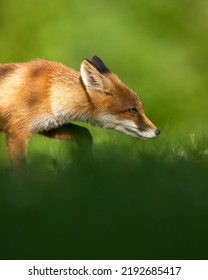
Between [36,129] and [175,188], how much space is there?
2.86 m

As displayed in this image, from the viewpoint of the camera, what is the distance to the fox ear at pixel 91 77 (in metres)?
5.35

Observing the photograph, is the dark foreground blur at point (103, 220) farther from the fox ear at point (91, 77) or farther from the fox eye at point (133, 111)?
the fox eye at point (133, 111)

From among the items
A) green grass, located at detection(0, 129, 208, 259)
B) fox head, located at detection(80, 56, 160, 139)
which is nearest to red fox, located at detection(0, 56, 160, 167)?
fox head, located at detection(80, 56, 160, 139)

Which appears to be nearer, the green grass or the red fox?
the green grass

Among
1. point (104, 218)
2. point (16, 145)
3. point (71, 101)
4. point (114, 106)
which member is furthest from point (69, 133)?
point (104, 218)

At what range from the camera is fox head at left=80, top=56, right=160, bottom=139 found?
5527 millimetres

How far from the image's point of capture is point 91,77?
5.45 metres

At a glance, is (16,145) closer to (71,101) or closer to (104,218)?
(71,101)

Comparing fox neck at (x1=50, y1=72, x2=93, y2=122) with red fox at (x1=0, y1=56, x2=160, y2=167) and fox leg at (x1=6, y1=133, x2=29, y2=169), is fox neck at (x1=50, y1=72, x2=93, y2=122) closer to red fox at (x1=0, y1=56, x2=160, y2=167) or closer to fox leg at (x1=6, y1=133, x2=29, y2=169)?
red fox at (x1=0, y1=56, x2=160, y2=167)

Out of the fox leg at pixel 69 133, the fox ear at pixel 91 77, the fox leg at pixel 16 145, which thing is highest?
the fox ear at pixel 91 77

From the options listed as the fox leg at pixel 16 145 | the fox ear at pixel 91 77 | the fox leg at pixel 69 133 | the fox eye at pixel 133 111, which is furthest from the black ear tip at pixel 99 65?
the fox leg at pixel 16 145

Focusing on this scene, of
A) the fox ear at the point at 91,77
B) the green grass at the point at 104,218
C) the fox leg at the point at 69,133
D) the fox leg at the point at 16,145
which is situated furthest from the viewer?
the fox leg at the point at 69,133

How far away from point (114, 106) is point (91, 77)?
317 mm

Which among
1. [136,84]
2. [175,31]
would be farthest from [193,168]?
[175,31]
